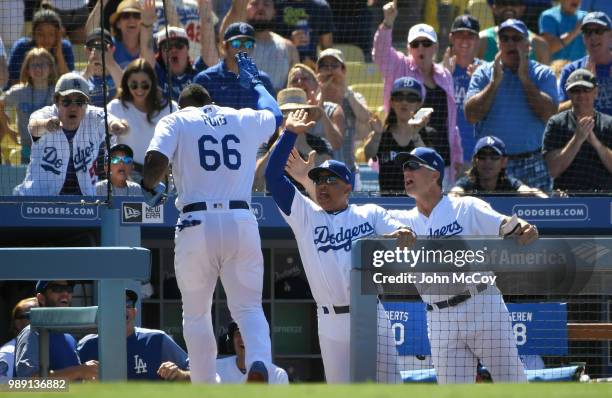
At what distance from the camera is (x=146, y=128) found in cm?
958

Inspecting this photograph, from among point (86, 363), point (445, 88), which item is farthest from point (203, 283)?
point (445, 88)

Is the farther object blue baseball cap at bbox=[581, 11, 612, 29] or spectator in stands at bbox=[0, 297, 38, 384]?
blue baseball cap at bbox=[581, 11, 612, 29]

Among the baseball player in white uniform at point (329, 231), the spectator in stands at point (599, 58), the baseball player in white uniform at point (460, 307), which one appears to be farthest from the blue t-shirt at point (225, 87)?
the spectator in stands at point (599, 58)

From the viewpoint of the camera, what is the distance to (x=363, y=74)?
12.3 m

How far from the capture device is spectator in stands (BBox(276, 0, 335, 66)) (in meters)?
11.6

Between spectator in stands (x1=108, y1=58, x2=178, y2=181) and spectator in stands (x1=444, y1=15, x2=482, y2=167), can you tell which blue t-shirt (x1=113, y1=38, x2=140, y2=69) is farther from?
spectator in stands (x1=444, y1=15, x2=482, y2=167)

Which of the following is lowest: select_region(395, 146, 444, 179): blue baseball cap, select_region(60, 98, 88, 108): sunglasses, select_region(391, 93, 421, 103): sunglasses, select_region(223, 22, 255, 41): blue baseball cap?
select_region(395, 146, 444, 179): blue baseball cap

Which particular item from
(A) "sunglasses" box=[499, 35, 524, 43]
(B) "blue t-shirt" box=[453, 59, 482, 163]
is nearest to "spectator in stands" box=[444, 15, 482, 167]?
(B) "blue t-shirt" box=[453, 59, 482, 163]

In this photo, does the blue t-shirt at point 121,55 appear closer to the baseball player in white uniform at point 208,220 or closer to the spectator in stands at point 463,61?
the spectator in stands at point 463,61

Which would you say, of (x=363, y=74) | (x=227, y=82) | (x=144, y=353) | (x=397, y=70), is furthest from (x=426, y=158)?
(x=363, y=74)

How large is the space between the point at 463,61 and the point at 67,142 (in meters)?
3.72

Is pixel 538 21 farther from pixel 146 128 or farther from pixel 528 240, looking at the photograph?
pixel 528 240

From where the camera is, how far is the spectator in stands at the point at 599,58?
10.4 m

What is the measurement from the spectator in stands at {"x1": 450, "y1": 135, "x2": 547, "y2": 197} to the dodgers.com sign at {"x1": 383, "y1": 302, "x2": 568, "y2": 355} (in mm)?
1303
